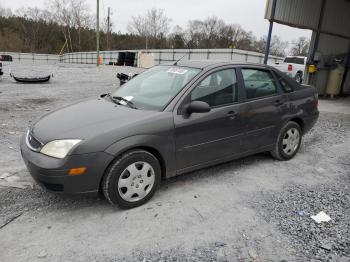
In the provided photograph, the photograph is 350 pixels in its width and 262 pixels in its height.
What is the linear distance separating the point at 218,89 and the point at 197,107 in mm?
622

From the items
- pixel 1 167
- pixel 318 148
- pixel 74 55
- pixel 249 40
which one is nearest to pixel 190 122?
pixel 1 167

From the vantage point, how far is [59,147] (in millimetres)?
3010

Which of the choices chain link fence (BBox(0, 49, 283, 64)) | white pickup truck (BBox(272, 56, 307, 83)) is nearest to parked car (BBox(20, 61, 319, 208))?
chain link fence (BBox(0, 49, 283, 64))

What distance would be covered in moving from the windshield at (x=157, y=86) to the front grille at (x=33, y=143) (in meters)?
1.16

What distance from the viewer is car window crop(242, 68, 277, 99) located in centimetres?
429

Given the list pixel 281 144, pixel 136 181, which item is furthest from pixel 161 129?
pixel 281 144

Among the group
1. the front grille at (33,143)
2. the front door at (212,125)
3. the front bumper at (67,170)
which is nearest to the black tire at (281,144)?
the front door at (212,125)

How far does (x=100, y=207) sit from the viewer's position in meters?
3.39

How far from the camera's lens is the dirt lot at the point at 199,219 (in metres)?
2.72

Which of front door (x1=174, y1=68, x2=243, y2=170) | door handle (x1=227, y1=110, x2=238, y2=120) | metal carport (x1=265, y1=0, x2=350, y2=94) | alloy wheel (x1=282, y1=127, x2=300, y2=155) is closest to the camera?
front door (x1=174, y1=68, x2=243, y2=170)

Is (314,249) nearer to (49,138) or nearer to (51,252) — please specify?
(51,252)

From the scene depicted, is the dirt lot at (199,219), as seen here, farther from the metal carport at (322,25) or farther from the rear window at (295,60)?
the rear window at (295,60)

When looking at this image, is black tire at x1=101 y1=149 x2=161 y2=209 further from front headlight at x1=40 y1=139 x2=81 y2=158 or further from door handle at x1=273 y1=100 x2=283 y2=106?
door handle at x1=273 y1=100 x2=283 y2=106

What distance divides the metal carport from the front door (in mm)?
6856
